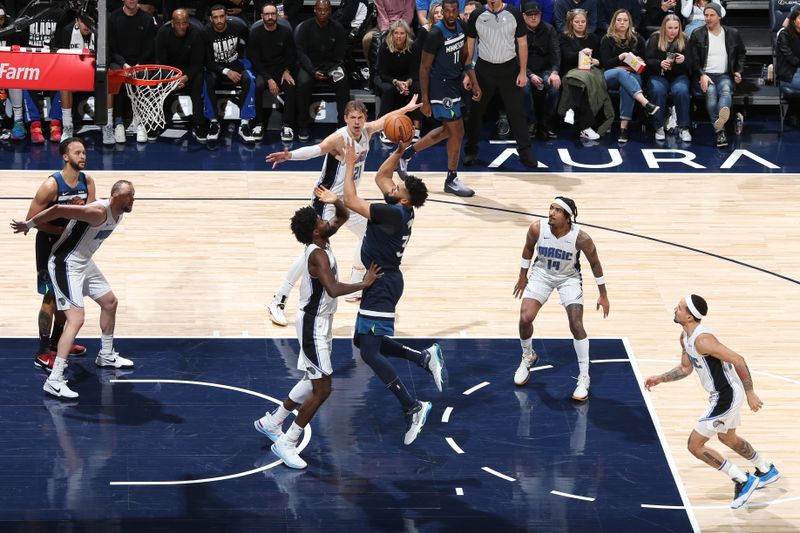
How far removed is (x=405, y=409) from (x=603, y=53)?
9.41m

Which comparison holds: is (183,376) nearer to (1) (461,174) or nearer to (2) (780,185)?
(1) (461,174)

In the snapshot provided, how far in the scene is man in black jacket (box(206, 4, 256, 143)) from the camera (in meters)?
17.7

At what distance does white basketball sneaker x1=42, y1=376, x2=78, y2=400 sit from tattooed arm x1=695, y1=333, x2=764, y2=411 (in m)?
4.81

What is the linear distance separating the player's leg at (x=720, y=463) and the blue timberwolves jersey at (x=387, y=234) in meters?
2.50

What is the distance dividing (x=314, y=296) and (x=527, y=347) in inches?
86.1

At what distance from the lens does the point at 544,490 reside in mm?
9477

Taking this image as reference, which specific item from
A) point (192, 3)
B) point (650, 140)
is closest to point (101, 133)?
point (192, 3)

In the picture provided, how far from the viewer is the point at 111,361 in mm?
11227

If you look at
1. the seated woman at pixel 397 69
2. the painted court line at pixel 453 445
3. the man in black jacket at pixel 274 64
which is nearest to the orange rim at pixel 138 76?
the man in black jacket at pixel 274 64

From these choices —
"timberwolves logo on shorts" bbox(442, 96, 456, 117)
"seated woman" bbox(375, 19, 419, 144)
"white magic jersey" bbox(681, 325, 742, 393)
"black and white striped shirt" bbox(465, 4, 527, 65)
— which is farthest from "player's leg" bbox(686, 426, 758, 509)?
"seated woman" bbox(375, 19, 419, 144)

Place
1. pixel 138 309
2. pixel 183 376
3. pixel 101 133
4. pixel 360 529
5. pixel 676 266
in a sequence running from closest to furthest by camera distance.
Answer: pixel 360 529
pixel 183 376
pixel 138 309
pixel 676 266
pixel 101 133

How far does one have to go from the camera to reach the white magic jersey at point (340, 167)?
12.0 m

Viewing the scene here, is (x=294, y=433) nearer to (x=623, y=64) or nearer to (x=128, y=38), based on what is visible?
(x=128, y=38)

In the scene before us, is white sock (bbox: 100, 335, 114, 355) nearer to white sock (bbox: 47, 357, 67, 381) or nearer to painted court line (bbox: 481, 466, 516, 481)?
white sock (bbox: 47, 357, 67, 381)
